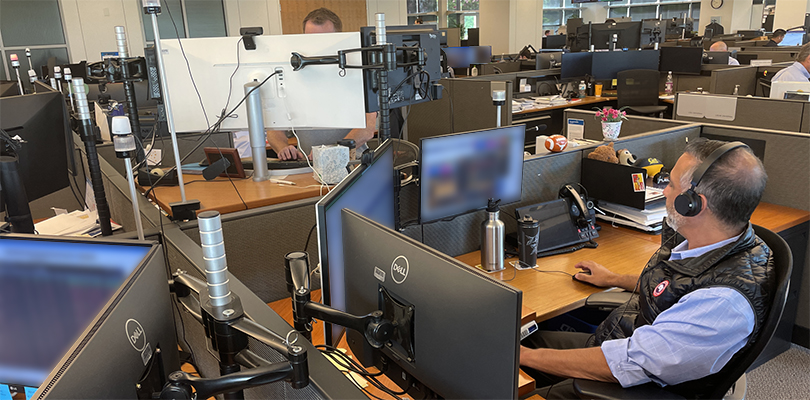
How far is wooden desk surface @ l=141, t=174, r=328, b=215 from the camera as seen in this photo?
1.76 meters

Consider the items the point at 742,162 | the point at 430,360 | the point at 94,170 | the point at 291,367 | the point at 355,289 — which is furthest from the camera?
the point at 94,170

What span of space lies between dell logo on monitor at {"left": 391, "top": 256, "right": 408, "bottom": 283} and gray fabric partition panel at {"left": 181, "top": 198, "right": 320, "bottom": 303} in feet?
2.65

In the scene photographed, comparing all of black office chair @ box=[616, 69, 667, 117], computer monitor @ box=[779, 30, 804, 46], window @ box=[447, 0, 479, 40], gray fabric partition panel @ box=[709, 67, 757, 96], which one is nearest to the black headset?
gray fabric partition panel @ box=[709, 67, 757, 96]

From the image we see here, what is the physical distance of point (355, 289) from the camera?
1057mm

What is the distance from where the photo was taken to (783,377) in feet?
7.27

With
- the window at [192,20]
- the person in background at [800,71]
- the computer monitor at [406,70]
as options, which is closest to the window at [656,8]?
the person in background at [800,71]

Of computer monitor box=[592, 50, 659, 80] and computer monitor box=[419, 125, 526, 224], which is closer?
computer monitor box=[419, 125, 526, 224]

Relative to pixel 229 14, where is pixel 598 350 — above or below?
below

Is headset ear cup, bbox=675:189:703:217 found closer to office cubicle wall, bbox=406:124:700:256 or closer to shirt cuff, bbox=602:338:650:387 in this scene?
shirt cuff, bbox=602:338:650:387

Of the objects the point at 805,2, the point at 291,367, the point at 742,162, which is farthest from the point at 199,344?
the point at 805,2

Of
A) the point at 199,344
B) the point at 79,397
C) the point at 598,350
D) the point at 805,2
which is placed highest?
the point at 805,2

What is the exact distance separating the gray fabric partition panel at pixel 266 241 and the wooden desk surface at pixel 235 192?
99mm

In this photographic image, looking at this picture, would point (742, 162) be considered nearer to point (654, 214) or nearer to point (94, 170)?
point (654, 214)

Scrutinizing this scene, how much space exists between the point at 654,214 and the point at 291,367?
189cm
